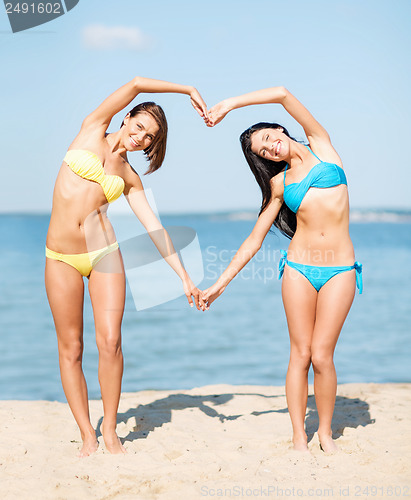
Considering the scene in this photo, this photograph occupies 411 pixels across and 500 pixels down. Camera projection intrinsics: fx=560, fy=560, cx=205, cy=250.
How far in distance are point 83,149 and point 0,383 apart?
15.9 feet

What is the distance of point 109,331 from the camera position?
13.4ft

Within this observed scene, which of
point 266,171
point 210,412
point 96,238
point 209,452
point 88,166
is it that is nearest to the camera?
point 88,166

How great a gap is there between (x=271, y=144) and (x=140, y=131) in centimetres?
98

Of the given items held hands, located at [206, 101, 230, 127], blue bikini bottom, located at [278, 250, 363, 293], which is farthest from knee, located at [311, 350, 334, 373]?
held hands, located at [206, 101, 230, 127]

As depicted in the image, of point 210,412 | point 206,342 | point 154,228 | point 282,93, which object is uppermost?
point 282,93

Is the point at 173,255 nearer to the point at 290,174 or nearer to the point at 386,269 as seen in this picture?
the point at 290,174

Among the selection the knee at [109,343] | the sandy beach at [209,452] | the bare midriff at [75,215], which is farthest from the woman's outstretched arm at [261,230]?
the sandy beach at [209,452]

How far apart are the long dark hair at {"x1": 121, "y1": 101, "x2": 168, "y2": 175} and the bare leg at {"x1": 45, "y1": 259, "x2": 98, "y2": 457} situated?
1.03m

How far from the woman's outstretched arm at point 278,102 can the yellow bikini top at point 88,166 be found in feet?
2.90

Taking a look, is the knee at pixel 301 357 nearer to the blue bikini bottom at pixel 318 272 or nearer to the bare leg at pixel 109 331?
the blue bikini bottom at pixel 318 272

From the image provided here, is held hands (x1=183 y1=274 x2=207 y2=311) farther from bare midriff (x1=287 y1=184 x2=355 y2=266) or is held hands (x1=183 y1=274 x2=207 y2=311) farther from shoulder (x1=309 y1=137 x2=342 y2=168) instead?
shoulder (x1=309 y1=137 x2=342 y2=168)

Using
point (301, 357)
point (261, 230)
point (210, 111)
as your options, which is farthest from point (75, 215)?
point (301, 357)

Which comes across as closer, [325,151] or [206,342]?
[325,151]
